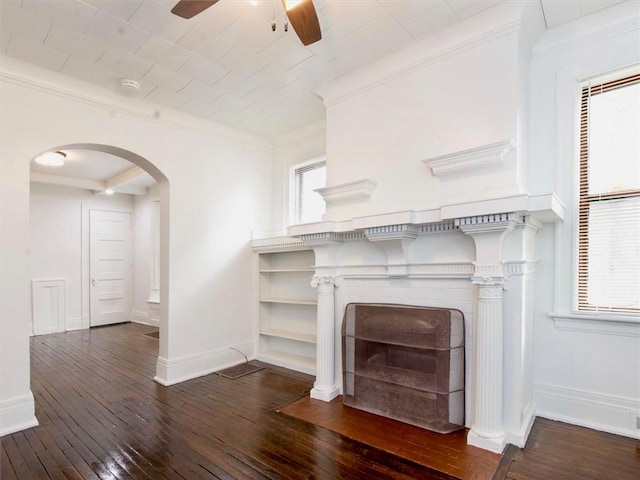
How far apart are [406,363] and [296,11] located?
2.57 metres

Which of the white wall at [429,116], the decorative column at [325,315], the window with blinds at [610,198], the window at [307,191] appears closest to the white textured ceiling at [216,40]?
the white wall at [429,116]

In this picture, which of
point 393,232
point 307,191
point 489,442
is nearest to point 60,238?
point 307,191

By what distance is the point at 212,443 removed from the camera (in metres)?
2.43

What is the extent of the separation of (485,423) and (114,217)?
7685mm

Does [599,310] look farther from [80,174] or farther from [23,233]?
[80,174]

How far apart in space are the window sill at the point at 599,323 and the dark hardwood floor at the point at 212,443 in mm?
729

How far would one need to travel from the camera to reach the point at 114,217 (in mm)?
7266

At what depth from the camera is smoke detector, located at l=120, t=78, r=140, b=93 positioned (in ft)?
10.3

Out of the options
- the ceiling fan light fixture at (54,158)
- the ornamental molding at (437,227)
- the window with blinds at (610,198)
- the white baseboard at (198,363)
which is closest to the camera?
the window with blinds at (610,198)

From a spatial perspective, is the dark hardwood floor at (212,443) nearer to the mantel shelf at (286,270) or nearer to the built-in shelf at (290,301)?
the built-in shelf at (290,301)

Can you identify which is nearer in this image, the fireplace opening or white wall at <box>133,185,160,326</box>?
the fireplace opening

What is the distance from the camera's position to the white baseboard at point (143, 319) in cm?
682

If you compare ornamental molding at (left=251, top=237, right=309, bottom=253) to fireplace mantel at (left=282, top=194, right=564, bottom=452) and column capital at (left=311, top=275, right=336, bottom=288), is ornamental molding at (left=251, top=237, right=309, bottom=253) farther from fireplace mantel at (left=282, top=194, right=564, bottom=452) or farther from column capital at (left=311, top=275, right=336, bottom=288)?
fireplace mantel at (left=282, top=194, right=564, bottom=452)

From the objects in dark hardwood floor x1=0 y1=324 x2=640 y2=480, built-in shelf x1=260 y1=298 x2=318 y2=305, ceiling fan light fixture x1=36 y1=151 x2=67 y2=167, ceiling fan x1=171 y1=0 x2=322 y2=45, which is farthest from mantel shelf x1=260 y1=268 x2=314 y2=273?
ceiling fan light fixture x1=36 y1=151 x2=67 y2=167
